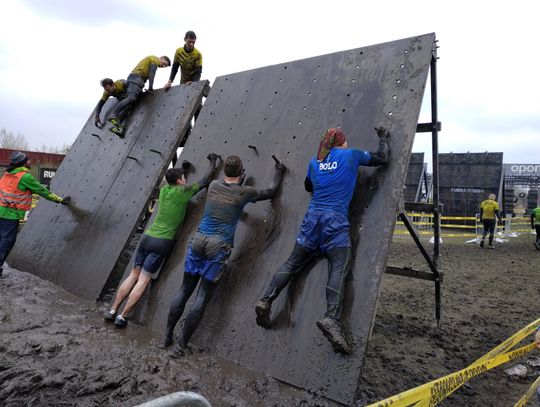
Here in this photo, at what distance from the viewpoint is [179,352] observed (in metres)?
3.58

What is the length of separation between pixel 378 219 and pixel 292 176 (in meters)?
1.12

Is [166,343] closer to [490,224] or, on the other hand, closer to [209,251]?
[209,251]

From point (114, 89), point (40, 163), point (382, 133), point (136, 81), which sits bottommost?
point (382, 133)

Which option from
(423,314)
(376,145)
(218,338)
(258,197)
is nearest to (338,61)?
(376,145)

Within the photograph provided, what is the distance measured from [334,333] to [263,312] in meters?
0.68

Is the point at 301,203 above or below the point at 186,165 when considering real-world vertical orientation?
below

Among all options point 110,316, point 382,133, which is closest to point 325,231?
point 382,133

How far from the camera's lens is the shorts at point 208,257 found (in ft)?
11.8

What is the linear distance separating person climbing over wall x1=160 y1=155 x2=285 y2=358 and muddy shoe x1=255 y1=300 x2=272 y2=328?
0.51 m

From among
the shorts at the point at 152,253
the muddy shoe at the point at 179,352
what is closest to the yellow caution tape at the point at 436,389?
the muddy shoe at the point at 179,352

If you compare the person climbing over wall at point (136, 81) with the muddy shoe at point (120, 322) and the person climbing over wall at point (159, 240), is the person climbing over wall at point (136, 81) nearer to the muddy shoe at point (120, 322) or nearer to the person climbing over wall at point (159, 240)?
the person climbing over wall at point (159, 240)

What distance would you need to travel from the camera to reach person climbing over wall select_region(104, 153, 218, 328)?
14.4 ft

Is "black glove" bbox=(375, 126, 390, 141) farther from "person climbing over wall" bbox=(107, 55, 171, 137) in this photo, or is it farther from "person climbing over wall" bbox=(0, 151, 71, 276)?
"person climbing over wall" bbox=(0, 151, 71, 276)

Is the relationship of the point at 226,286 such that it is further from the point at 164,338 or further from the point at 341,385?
the point at 341,385
